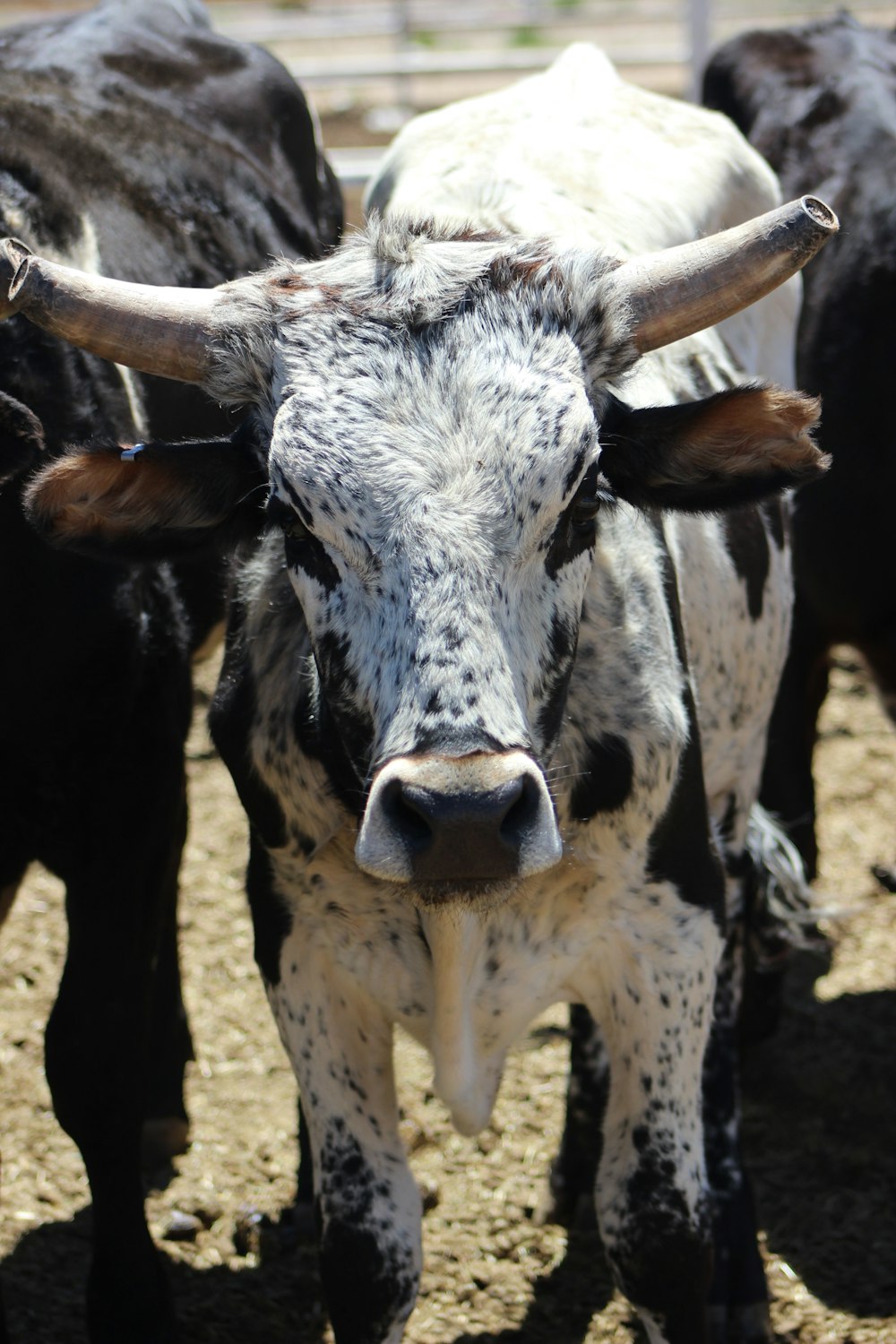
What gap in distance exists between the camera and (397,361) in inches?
119

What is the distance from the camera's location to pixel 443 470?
2881 mm

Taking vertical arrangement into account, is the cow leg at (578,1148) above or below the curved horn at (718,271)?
below

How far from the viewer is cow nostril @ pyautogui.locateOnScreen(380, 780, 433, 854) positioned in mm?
2666

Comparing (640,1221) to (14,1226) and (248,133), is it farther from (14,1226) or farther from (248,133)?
(248,133)

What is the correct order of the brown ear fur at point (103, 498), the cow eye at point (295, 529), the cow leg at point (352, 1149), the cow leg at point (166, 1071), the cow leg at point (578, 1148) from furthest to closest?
the cow leg at point (166, 1071)
the cow leg at point (578, 1148)
the cow leg at point (352, 1149)
the brown ear fur at point (103, 498)
the cow eye at point (295, 529)

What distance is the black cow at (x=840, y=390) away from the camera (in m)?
5.23

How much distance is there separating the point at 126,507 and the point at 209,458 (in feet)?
0.58

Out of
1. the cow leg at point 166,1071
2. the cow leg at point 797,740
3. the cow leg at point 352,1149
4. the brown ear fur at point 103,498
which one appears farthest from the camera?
the cow leg at point 797,740

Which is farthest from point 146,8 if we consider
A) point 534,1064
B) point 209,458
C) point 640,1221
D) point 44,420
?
point 640,1221

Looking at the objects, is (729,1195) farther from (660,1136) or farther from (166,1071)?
(166,1071)

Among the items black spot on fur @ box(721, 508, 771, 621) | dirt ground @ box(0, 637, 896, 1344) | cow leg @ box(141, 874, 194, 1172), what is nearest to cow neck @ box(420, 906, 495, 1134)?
dirt ground @ box(0, 637, 896, 1344)

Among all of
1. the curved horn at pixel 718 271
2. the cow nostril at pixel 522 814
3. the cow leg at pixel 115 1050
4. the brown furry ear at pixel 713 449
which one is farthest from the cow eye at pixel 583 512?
the cow leg at pixel 115 1050

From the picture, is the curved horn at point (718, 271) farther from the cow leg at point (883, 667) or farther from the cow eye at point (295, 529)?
the cow leg at point (883, 667)

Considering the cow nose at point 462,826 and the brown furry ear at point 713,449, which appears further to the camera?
the brown furry ear at point 713,449
